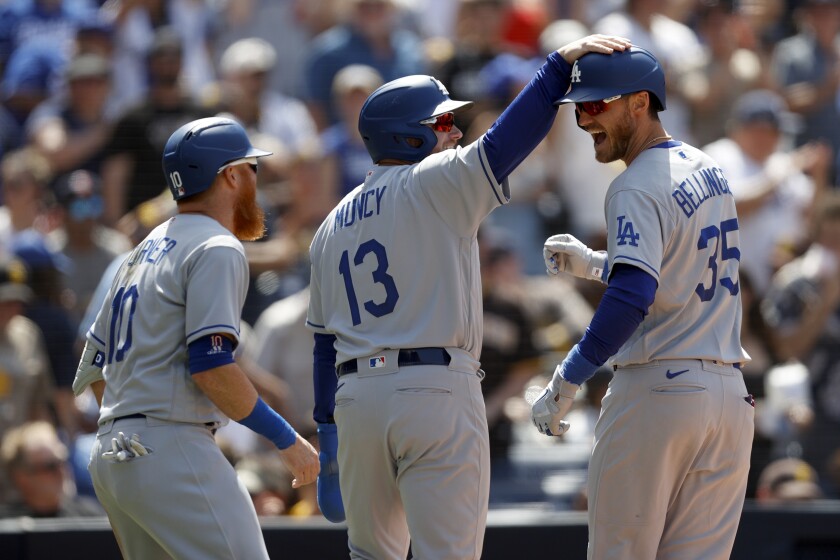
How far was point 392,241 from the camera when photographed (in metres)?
4.25

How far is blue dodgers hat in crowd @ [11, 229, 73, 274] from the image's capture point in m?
8.61

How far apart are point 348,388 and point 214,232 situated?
2.24 ft

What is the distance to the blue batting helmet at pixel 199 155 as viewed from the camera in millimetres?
4426

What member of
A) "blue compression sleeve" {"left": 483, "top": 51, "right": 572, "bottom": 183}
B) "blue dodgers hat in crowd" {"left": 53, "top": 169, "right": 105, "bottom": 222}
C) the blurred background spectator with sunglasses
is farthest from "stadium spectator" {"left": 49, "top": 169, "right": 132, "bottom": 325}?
"blue compression sleeve" {"left": 483, "top": 51, "right": 572, "bottom": 183}

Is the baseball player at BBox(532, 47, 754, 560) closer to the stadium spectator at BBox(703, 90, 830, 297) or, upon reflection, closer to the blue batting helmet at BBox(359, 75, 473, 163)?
the blue batting helmet at BBox(359, 75, 473, 163)

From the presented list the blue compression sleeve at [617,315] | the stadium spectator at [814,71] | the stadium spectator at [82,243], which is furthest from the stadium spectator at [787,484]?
the stadium spectator at [82,243]

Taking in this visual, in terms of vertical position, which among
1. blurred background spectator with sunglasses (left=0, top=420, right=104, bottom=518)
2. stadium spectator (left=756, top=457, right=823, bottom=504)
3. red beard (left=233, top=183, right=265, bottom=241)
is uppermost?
red beard (left=233, top=183, right=265, bottom=241)

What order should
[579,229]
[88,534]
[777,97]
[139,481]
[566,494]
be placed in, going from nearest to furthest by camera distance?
[139,481], [88,534], [566,494], [579,229], [777,97]

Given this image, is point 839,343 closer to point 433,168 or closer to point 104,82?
point 433,168

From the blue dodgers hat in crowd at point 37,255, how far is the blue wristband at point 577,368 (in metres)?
5.45

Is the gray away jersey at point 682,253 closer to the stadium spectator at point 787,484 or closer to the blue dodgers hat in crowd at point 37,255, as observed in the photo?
the stadium spectator at point 787,484

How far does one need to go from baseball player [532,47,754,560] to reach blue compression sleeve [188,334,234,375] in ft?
3.32

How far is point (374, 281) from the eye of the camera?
14.1 feet

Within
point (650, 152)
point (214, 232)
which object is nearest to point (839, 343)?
point (650, 152)
